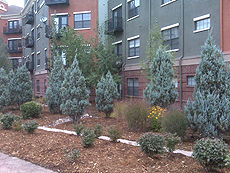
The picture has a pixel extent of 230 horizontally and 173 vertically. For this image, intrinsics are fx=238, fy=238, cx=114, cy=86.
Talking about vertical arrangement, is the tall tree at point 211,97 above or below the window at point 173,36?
below

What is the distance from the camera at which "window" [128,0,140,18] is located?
20003 millimetres

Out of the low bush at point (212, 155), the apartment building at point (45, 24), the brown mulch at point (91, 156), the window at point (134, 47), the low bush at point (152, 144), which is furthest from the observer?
the apartment building at point (45, 24)

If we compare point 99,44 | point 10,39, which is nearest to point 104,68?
point 99,44

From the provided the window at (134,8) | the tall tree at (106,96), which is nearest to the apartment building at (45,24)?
the window at (134,8)

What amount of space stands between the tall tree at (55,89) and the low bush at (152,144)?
9790mm

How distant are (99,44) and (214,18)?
30.0 feet

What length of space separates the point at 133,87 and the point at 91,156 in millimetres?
14721

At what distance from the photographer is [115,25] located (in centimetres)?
2203

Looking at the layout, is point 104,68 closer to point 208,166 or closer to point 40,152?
point 40,152

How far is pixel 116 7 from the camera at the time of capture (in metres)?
22.8

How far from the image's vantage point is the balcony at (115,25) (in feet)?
71.1

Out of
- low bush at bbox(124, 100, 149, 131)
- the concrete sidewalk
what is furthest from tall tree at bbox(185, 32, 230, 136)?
the concrete sidewalk

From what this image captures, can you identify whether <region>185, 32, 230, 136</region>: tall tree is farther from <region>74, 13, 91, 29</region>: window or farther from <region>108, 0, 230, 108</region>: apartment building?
<region>74, 13, 91, 29</region>: window

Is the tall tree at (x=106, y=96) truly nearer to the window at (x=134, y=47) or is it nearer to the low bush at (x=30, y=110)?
the low bush at (x=30, y=110)
